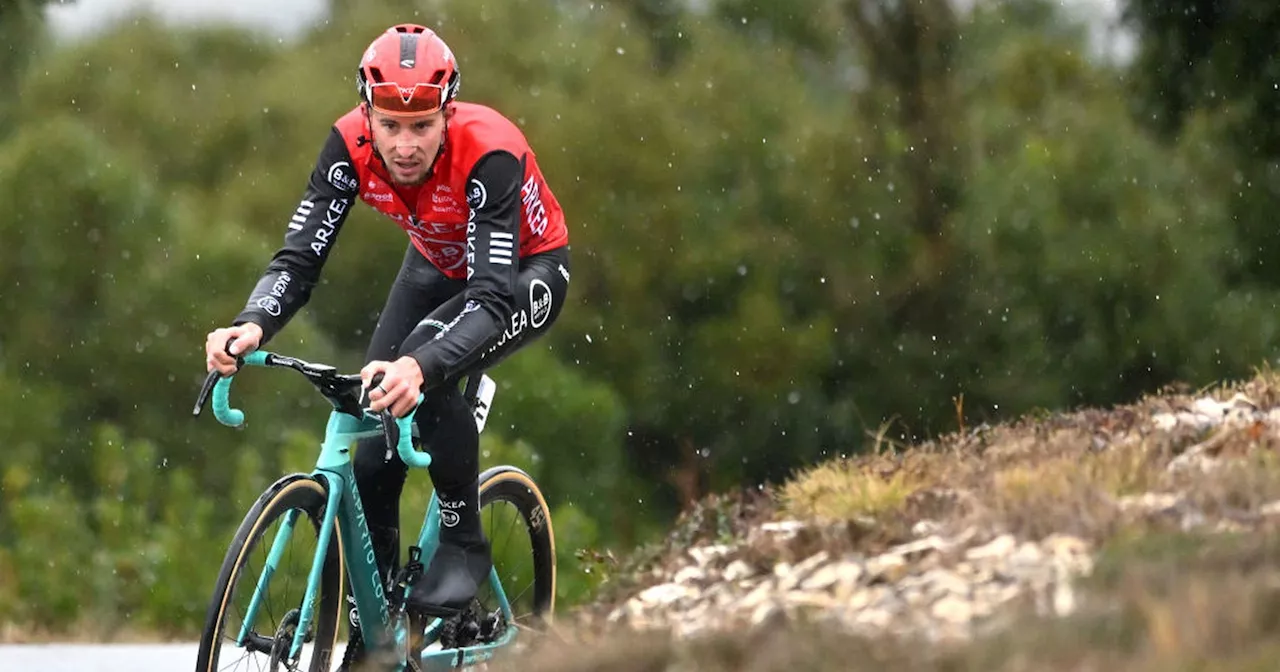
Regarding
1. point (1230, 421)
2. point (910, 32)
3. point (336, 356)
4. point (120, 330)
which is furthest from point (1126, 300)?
point (1230, 421)

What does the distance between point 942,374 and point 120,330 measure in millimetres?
18359

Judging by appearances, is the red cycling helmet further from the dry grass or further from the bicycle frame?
the dry grass

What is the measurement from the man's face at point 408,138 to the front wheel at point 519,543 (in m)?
1.21

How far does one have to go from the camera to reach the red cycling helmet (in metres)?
5.79

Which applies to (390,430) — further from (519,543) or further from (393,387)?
(519,543)

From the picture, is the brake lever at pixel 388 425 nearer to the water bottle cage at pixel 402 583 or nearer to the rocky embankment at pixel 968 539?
the water bottle cage at pixel 402 583

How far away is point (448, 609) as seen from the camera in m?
5.99

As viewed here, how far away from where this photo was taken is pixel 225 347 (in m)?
5.53

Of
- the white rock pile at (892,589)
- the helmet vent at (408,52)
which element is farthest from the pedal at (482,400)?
the helmet vent at (408,52)

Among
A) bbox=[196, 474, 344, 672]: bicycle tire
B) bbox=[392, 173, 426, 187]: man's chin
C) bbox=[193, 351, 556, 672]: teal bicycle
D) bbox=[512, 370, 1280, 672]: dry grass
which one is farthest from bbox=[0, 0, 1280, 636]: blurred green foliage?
bbox=[196, 474, 344, 672]: bicycle tire

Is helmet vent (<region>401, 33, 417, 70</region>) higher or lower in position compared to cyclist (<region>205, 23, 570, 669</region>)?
higher

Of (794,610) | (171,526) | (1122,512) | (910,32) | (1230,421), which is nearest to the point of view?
(794,610)

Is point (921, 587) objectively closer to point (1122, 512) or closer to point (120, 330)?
point (1122, 512)

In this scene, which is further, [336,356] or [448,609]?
[336,356]
